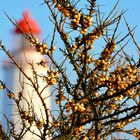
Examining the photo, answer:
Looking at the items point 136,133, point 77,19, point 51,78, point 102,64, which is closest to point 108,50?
point 102,64

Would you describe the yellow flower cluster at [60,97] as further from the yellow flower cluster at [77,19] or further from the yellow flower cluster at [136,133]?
the yellow flower cluster at [136,133]

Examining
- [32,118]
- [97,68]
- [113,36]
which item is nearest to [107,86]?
[97,68]

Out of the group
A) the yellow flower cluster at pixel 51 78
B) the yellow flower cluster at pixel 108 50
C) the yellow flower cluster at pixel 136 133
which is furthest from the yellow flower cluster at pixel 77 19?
the yellow flower cluster at pixel 136 133

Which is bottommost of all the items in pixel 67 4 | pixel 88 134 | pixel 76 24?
pixel 88 134

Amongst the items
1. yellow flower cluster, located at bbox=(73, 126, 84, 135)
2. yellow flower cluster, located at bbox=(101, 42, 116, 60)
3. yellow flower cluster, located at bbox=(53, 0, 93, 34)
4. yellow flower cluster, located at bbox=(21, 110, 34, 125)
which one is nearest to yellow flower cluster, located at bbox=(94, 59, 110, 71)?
yellow flower cluster, located at bbox=(101, 42, 116, 60)

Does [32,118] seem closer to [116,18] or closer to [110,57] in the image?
[110,57]

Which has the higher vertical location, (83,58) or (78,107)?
(83,58)

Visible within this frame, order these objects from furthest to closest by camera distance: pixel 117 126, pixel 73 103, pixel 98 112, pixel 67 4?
pixel 117 126 < pixel 98 112 < pixel 67 4 < pixel 73 103

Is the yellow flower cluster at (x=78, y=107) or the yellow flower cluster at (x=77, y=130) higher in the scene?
the yellow flower cluster at (x=78, y=107)

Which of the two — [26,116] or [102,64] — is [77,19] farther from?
[26,116]

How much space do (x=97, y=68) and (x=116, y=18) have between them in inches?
23.4

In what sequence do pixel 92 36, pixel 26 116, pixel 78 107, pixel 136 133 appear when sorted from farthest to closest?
pixel 136 133
pixel 26 116
pixel 92 36
pixel 78 107

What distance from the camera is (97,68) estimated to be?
4516mm

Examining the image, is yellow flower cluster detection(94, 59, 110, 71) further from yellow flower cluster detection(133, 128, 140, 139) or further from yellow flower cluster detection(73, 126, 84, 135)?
yellow flower cluster detection(133, 128, 140, 139)
